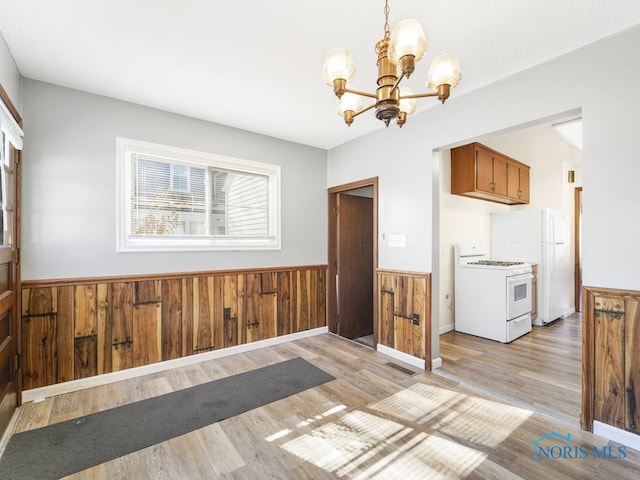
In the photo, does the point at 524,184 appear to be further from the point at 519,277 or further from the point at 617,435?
the point at 617,435

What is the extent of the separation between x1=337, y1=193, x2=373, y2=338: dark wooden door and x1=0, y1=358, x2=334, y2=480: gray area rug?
146 centimetres

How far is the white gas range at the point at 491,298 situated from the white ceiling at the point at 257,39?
7.73 ft

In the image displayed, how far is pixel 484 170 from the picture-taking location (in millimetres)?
4070

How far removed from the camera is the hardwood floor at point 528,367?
2369mm

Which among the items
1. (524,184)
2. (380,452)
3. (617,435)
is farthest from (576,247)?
(380,452)

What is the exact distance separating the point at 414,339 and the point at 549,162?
4.22 metres

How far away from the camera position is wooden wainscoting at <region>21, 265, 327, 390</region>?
2.46m

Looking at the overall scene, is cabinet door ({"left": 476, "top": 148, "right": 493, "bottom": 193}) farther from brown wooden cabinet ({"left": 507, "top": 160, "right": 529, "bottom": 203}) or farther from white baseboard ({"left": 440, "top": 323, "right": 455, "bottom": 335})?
white baseboard ({"left": 440, "top": 323, "right": 455, "bottom": 335})

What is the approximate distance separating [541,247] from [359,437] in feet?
13.6

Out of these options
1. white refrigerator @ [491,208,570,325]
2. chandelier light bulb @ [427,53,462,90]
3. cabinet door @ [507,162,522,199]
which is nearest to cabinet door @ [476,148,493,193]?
cabinet door @ [507,162,522,199]

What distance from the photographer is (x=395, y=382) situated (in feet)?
8.89

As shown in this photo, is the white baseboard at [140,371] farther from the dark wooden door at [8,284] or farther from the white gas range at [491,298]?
the white gas range at [491,298]

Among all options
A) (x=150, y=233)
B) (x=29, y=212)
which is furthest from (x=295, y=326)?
(x=29, y=212)

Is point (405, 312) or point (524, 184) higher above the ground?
point (524, 184)
